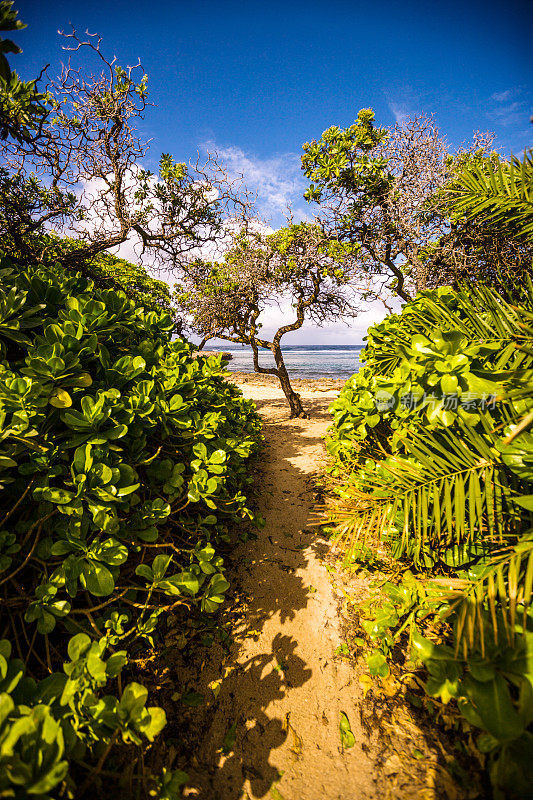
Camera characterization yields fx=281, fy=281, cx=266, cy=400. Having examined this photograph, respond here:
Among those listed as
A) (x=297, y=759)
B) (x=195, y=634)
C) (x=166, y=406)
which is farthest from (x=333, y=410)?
(x=297, y=759)

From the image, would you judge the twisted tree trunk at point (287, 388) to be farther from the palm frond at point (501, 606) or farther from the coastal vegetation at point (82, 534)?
the palm frond at point (501, 606)

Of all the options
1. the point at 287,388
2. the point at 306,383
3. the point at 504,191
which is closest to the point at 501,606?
the point at 504,191

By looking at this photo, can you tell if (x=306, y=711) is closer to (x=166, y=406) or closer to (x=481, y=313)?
(x=166, y=406)

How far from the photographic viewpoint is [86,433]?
140 centimetres

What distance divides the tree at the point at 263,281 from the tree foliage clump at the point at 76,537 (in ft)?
20.0

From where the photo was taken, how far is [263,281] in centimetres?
757

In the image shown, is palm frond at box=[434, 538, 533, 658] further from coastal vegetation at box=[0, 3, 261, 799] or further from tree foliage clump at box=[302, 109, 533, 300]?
tree foliage clump at box=[302, 109, 533, 300]

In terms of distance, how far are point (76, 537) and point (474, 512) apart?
171 centimetres

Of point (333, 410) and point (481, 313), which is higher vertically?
point (481, 313)

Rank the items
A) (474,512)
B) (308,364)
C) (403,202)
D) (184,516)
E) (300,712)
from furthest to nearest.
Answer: (308,364), (403,202), (184,516), (300,712), (474,512)

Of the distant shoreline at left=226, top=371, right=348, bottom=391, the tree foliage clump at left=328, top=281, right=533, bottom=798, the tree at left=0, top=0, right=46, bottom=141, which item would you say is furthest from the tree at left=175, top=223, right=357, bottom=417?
the distant shoreline at left=226, top=371, right=348, bottom=391

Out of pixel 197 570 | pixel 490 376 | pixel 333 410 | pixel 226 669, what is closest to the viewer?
pixel 490 376

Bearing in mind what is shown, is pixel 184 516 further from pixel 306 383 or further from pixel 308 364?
pixel 308 364

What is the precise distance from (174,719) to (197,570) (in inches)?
27.3
